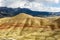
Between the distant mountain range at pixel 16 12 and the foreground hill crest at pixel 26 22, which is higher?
the foreground hill crest at pixel 26 22

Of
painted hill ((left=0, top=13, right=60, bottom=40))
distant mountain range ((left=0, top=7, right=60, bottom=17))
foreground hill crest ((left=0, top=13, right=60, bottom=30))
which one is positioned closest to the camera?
distant mountain range ((left=0, top=7, right=60, bottom=17))

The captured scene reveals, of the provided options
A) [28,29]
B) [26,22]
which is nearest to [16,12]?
[28,29]

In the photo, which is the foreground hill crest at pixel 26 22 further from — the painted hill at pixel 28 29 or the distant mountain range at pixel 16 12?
the distant mountain range at pixel 16 12

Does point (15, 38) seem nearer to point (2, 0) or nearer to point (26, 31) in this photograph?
point (26, 31)

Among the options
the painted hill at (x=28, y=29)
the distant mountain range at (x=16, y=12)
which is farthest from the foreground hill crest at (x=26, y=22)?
the distant mountain range at (x=16, y=12)

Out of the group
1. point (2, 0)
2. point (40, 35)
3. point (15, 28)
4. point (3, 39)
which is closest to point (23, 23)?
point (15, 28)

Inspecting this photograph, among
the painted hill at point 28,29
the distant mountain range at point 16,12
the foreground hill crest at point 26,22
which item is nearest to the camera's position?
the distant mountain range at point 16,12

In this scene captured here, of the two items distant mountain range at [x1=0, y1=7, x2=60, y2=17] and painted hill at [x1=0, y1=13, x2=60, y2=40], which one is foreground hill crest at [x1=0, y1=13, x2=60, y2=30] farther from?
distant mountain range at [x1=0, y1=7, x2=60, y2=17]

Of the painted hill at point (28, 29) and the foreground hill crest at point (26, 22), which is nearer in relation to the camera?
the foreground hill crest at point (26, 22)

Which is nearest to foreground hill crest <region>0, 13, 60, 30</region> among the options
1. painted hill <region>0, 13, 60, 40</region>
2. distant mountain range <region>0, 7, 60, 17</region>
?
painted hill <region>0, 13, 60, 40</region>

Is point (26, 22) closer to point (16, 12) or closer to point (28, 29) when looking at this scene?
point (28, 29)

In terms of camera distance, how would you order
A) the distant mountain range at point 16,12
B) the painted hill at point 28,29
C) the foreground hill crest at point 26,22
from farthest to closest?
the painted hill at point 28,29 < the foreground hill crest at point 26,22 < the distant mountain range at point 16,12
